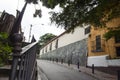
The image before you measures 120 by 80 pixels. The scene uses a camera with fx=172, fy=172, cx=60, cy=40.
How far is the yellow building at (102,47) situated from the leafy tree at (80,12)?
A: 17.0 feet

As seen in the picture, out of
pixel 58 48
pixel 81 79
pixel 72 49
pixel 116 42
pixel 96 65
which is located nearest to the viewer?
pixel 81 79

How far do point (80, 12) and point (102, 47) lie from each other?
8.67 meters

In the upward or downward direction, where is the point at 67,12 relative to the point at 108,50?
upward

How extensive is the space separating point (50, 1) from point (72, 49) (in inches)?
758

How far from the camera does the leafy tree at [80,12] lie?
990 centimetres

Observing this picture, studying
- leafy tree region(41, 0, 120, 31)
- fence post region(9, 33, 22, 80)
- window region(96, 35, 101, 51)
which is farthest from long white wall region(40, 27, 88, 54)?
fence post region(9, 33, 22, 80)

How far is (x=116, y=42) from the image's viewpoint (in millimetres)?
16406

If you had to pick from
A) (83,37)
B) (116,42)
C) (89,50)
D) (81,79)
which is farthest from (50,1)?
(83,37)

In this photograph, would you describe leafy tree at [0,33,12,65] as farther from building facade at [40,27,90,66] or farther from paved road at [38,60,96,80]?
building facade at [40,27,90,66]

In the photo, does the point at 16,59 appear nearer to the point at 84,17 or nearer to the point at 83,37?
the point at 84,17

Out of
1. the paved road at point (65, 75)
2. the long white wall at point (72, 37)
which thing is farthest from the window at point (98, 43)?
the long white wall at point (72, 37)

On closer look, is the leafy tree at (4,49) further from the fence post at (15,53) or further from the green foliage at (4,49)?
the fence post at (15,53)

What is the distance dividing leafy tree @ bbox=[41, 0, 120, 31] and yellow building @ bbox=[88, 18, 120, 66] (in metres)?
5.17

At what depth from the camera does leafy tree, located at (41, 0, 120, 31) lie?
9.90m
